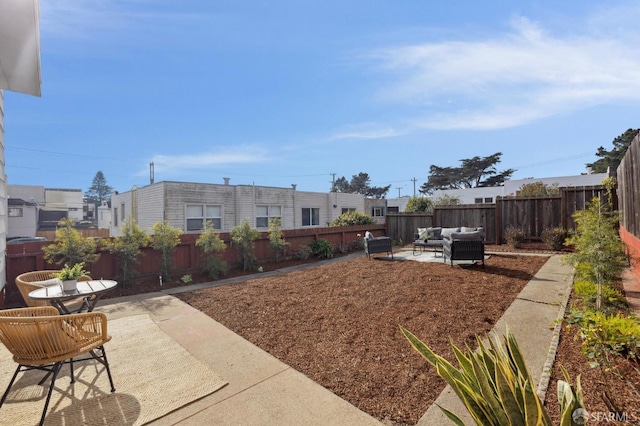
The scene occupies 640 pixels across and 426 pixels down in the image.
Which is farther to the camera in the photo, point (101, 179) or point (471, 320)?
point (101, 179)

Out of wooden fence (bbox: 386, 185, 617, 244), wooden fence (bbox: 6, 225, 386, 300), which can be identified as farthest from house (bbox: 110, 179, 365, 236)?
wooden fence (bbox: 386, 185, 617, 244)

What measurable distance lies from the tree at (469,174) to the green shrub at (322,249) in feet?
114

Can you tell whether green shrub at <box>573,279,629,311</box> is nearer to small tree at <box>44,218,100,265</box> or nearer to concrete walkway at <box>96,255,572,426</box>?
concrete walkway at <box>96,255,572,426</box>

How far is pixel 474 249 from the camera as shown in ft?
23.6

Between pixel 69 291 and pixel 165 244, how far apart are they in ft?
12.2

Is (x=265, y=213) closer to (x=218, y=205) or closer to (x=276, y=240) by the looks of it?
(x=218, y=205)

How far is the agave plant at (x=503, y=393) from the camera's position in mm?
1312

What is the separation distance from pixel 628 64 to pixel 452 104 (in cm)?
509

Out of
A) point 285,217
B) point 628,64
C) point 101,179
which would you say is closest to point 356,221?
point 285,217

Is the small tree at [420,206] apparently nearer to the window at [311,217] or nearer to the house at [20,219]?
the window at [311,217]

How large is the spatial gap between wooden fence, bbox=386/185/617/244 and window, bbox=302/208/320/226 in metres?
6.69

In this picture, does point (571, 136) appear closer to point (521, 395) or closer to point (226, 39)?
point (226, 39)

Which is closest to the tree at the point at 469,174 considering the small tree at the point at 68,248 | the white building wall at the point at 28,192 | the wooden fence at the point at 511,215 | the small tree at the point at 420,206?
the small tree at the point at 420,206

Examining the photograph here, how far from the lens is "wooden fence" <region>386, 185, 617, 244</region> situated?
32.7 ft
